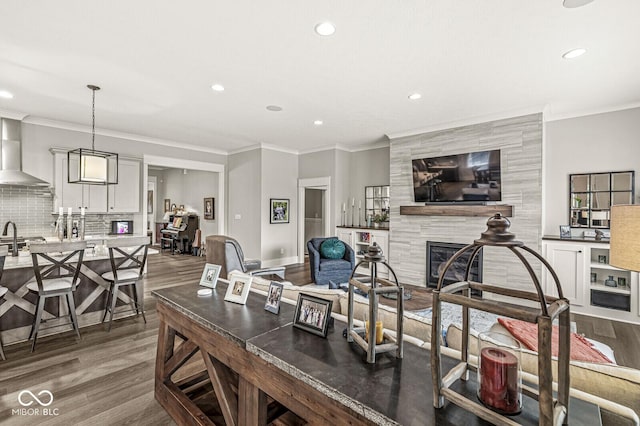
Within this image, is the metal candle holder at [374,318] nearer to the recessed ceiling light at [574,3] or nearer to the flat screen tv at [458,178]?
the recessed ceiling light at [574,3]

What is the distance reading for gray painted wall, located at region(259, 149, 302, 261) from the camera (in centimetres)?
694

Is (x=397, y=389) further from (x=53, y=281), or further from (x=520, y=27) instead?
(x=53, y=281)

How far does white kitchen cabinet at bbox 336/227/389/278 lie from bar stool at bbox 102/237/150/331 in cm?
371

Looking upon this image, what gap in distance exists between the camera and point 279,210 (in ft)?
23.7

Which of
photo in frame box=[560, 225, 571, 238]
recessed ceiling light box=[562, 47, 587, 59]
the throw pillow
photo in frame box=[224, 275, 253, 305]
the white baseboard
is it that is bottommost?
the white baseboard

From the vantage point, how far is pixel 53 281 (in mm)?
3117

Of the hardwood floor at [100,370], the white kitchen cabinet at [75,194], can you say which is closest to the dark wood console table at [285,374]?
the hardwood floor at [100,370]

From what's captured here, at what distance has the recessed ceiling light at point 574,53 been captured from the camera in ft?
9.07

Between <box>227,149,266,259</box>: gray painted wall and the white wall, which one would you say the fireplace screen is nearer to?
the white wall

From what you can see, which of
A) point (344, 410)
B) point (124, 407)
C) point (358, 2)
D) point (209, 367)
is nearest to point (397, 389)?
point (344, 410)

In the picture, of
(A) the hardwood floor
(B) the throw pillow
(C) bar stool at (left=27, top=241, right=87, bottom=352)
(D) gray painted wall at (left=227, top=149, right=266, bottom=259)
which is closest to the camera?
(A) the hardwood floor

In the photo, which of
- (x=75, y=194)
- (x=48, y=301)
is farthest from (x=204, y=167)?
(x=48, y=301)

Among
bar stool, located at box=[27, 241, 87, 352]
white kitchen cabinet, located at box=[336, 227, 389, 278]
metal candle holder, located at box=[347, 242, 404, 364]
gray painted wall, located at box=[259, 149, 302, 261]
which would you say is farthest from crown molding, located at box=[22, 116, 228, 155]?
metal candle holder, located at box=[347, 242, 404, 364]

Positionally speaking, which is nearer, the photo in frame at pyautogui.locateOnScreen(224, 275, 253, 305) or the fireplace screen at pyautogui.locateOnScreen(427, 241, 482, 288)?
the photo in frame at pyautogui.locateOnScreen(224, 275, 253, 305)
